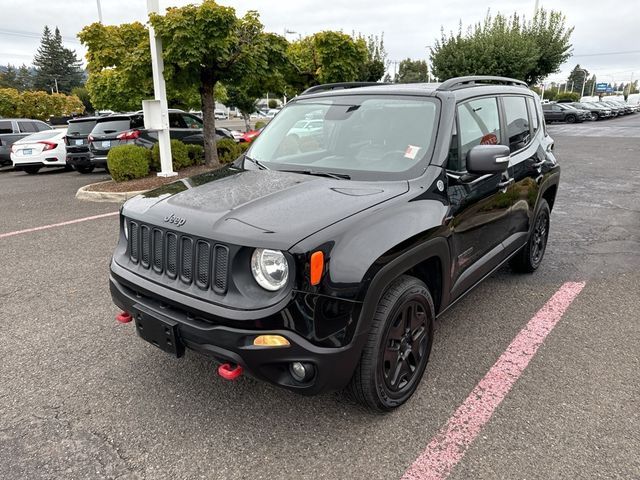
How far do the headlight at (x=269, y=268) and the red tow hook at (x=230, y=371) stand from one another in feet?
1.39

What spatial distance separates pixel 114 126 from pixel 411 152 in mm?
10581

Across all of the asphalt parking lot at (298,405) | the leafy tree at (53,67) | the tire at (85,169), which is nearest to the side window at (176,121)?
the tire at (85,169)

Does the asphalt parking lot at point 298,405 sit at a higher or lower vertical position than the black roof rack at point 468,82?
lower

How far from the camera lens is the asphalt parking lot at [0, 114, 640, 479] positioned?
7.86ft

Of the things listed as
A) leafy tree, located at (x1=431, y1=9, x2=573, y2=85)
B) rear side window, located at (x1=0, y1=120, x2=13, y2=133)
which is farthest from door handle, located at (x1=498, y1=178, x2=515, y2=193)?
leafy tree, located at (x1=431, y1=9, x2=573, y2=85)

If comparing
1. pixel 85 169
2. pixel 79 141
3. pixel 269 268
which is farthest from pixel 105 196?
pixel 269 268

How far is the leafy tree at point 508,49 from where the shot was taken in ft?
86.7

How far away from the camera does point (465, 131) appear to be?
331cm

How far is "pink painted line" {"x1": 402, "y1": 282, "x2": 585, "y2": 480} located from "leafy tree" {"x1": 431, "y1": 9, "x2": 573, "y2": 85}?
82.5 feet

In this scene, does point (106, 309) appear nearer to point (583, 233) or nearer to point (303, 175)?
point (303, 175)

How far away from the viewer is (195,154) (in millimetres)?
12070

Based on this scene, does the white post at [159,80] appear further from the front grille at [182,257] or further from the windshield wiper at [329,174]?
the front grille at [182,257]

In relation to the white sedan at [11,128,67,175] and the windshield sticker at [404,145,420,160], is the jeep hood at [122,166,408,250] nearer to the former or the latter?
the windshield sticker at [404,145,420,160]

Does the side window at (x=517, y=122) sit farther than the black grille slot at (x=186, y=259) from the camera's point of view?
Yes
